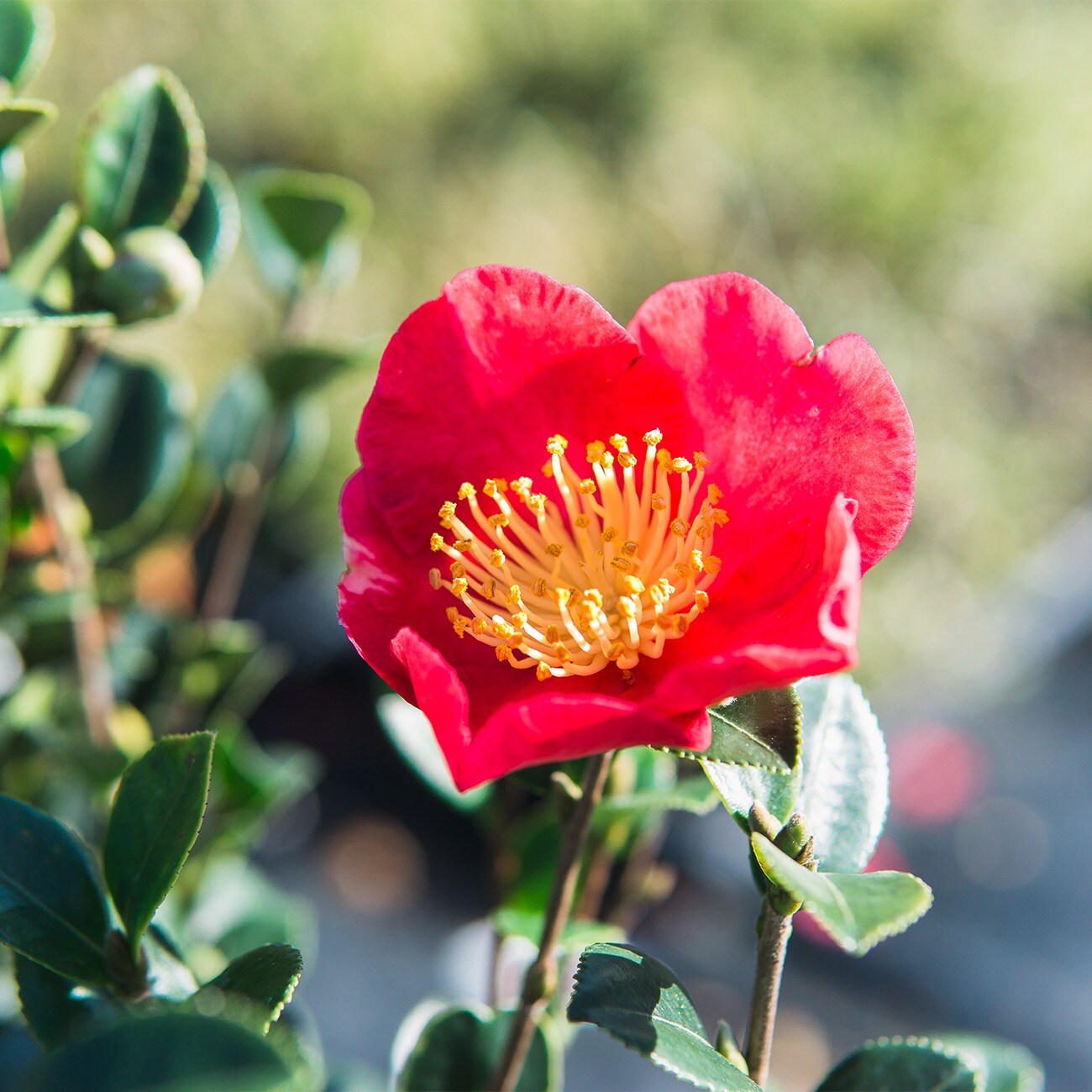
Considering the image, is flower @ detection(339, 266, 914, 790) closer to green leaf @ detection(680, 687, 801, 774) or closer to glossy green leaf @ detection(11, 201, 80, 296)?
green leaf @ detection(680, 687, 801, 774)

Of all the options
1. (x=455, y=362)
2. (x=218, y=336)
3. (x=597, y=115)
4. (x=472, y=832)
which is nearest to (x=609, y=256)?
(x=597, y=115)

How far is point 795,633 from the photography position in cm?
42

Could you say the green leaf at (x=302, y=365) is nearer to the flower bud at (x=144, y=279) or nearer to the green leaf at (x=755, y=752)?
the flower bud at (x=144, y=279)

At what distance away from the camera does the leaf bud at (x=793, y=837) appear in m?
0.41

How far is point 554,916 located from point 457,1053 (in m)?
0.19

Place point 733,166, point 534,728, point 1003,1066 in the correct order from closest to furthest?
1. point 534,728
2. point 1003,1066
3. point 733,166

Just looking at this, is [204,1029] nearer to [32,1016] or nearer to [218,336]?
[32,1016]

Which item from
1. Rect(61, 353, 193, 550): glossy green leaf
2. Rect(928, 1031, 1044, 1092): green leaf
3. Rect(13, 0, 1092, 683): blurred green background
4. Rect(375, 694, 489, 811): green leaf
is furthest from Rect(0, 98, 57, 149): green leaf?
Rect(13, 0, 1092, 683): blurred green background

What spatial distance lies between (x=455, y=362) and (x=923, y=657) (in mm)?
1713

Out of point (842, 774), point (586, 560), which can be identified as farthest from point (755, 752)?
point (586, 560)

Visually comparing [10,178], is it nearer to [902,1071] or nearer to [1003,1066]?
[902,1071]

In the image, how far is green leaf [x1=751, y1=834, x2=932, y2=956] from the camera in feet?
1.10

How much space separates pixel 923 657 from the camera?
2037 millimetres

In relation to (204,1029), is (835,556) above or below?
above
